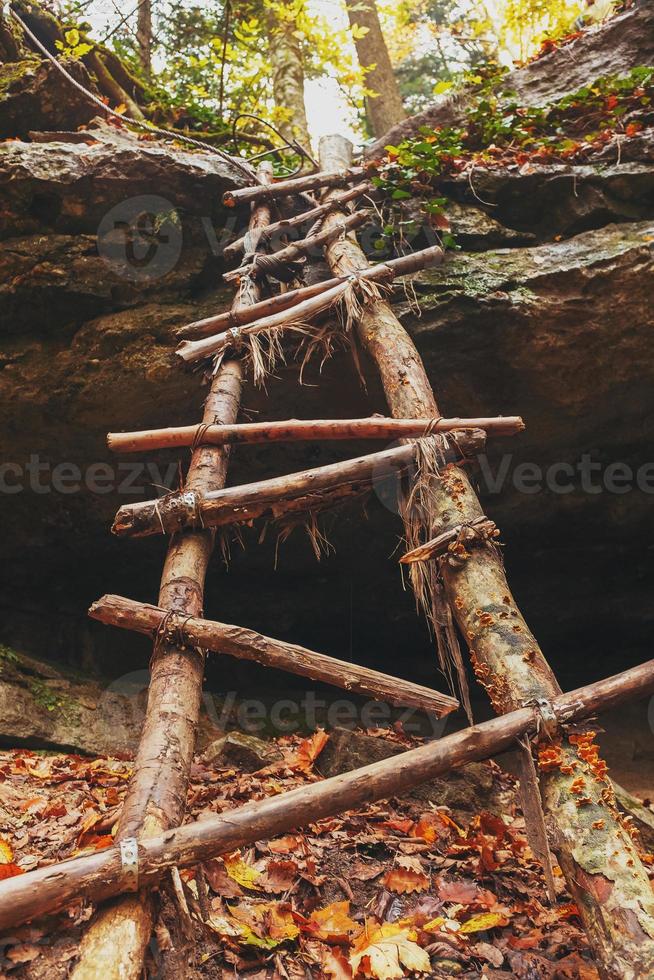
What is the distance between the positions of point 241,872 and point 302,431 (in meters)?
2.21

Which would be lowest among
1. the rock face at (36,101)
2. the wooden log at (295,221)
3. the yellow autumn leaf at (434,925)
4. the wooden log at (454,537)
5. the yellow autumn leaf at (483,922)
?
the yellow autumn leaf at (483,922)

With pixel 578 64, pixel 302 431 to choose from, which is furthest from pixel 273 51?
pixel 302 431

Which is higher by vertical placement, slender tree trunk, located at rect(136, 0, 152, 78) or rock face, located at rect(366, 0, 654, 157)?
slender tree trunk, located at rect(136, 0, 152, 78)

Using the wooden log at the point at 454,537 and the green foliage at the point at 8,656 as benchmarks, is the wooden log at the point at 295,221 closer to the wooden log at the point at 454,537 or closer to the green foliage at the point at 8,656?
the wooden log at the point at 454,537

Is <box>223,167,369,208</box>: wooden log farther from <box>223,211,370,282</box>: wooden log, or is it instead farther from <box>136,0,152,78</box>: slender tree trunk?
<box>136,0,152,78</box>: slender tree trunk

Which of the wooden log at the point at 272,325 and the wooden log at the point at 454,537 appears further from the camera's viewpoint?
the wooden log at the point at 272,325

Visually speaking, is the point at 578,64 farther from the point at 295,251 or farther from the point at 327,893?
the point at 327,893

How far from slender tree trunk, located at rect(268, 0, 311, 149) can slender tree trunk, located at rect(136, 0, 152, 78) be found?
6.35 ft

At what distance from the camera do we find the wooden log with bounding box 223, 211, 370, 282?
5147 millimetres

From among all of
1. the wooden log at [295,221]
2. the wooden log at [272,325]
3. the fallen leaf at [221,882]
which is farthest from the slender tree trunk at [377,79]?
the fallen leaf at [221,882]

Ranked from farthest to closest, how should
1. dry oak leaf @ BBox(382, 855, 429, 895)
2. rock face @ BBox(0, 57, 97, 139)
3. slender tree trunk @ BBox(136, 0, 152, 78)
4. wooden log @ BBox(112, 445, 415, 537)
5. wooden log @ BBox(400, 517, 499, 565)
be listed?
slender tree trunk @ BBox(136, 0, 152, 78)
rock face @ BBox(0, 57, 97, 139)
wooden log @ BBox(112, 445, 415, 537)
wooden log @ BBox(400, 517, 499, 565)
dry oak leaf @ BBox(382, 855, 429, 895)

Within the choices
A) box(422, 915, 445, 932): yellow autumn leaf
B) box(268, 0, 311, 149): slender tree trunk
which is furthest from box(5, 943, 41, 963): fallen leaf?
box(268, 0, 311, 149): slender tree trunk

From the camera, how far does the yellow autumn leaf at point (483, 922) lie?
260cm

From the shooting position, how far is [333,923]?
2613mm
